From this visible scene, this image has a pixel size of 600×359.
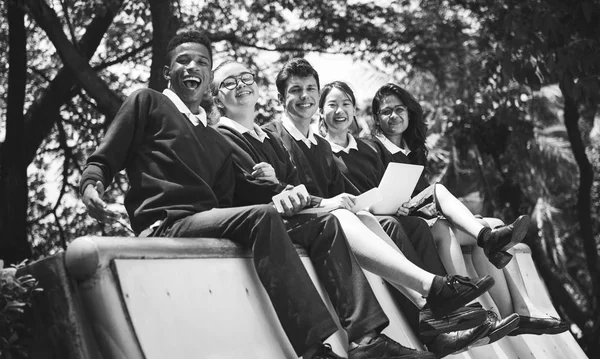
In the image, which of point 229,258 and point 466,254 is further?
point 466,254

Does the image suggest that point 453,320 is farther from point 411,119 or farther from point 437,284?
point 411,119

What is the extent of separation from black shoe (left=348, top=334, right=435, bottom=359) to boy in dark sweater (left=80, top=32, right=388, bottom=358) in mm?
61

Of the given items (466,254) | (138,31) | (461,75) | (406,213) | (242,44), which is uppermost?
(138,31)

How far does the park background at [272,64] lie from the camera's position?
7.77m

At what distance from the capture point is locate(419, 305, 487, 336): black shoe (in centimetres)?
416

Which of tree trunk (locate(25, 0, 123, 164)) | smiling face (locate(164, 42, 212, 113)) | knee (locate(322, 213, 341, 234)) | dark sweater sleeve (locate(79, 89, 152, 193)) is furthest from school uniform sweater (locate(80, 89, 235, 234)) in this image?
tree trunk (locate(25, 0, 123, 164))

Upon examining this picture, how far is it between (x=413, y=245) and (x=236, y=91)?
4.01 ft

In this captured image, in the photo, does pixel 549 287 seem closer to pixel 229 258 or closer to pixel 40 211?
pixel 40 211

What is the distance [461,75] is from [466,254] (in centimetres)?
633

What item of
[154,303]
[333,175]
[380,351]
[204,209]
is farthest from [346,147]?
[154,303]

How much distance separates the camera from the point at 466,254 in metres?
5.38

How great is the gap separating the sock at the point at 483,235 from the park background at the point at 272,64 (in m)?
3.13

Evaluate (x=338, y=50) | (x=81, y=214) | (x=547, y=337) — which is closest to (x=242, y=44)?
(x=338, y=50)

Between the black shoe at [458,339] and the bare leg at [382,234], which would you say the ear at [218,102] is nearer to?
the bare leg at [382,234]
